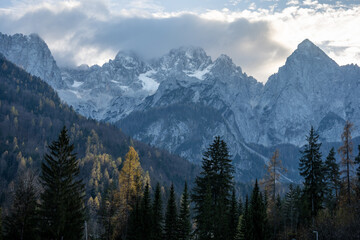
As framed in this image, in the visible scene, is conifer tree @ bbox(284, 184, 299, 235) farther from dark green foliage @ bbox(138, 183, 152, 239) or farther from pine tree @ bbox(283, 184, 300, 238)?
dark green foliage @ bbox(138, 183, 152, 239)

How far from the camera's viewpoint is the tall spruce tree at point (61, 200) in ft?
127

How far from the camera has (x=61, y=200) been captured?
38.9 metres

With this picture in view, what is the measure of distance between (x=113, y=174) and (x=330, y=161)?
471 ft

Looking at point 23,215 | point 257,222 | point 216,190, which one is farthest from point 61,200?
point 257,222

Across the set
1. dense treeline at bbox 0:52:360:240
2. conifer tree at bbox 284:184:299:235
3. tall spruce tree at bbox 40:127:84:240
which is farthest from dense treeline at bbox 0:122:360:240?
conifer tree at bbox 284:184:299:235

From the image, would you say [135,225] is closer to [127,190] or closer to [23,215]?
[127,190]

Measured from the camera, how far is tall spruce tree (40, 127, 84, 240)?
127 feet

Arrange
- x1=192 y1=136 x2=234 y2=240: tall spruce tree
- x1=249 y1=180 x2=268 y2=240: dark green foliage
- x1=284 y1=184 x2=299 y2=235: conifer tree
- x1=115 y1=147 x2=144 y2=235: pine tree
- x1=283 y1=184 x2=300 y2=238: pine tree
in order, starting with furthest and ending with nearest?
x1=284 y1=184 x2=299 y2=235: conifer tree
x1=283 y1=184 x2=300 y2=238: pine tree
x1=115 y1=147 x2=144 y2=235: pine tree
x1=192 y1=136 x2=234 y2=240: tall spruce tree
x1=249 y1=180 x2=268 y2=240: dark green foliage

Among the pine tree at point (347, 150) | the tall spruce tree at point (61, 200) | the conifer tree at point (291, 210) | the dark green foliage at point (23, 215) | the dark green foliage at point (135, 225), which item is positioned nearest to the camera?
the tall spruce tree at point (61, 200)

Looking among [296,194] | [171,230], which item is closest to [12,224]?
[171,230]

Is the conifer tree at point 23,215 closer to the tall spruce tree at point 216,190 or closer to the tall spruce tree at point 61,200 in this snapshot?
the tall spruce tree at point 61,200

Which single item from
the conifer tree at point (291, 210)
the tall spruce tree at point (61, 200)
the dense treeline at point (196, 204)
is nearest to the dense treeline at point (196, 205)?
the tall spruce tree at point (61, 200)

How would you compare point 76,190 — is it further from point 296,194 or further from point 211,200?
point 296,194

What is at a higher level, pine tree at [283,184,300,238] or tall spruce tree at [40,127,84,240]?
pine tree at [283,184,300,238]
